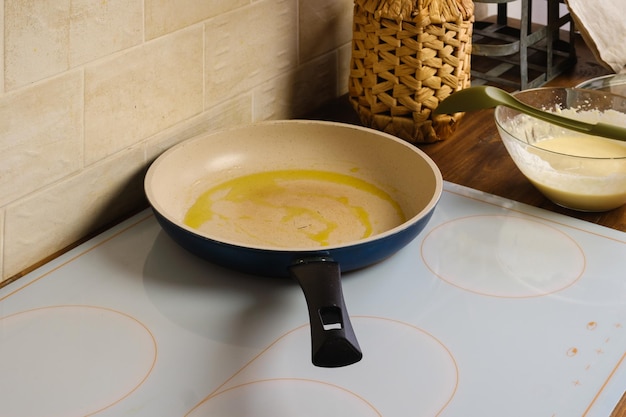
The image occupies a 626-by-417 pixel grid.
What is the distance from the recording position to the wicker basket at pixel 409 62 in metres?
1.05

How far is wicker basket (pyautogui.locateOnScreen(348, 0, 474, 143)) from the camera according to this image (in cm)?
105

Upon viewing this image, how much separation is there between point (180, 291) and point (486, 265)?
13.0 inches

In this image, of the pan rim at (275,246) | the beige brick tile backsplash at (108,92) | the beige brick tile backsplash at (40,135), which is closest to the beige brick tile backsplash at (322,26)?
the beige brick tile backsplash at (108,92)

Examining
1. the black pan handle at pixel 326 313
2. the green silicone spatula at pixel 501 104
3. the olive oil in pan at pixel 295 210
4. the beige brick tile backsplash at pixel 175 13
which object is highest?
the beige brick tile backsplash at pixel 175 13

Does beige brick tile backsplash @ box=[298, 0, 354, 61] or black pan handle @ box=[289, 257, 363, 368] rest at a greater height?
beige brick tile backsplash @ box=[298, 0, 354, 61]

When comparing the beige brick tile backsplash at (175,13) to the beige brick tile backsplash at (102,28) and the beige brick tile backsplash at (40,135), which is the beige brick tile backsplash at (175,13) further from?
Answer: the beige brick tile backsplash at (40,135)

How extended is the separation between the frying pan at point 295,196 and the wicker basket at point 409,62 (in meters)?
0.09

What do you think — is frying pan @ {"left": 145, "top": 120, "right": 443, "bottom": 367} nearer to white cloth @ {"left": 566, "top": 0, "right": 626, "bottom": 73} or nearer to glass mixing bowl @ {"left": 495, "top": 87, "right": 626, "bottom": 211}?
glass mixing bowl @ {"left": 495, "top": 87, "right": 626, "bottom": 211}

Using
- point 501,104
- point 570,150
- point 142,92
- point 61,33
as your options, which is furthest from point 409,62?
point 61,33

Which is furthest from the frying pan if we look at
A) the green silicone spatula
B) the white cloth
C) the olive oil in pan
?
the white cloth

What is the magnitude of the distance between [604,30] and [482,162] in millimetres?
352

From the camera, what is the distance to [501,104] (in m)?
1.05

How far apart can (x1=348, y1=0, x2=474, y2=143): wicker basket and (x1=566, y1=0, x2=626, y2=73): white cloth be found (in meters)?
0.27

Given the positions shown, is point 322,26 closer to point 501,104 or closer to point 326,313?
point 501,104
